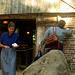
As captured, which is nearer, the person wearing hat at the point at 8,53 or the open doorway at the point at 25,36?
the person wearing hat at the point at 8,53

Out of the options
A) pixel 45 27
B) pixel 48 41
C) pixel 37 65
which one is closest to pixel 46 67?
pixel 37 65

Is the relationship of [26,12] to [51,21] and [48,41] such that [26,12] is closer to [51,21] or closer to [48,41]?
[51,21]

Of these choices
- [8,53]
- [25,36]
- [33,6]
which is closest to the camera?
[8,53]

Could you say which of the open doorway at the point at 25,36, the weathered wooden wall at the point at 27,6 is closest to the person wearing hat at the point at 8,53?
the weathered wooden wall at the point at 27,6

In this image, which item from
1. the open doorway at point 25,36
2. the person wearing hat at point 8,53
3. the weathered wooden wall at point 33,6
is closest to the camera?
the person wearing hat at point 8,53

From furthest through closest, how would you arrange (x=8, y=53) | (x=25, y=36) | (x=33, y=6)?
1. (x=25, y=36)
2. (x=33, y=6)
3. (x=8, y=53)

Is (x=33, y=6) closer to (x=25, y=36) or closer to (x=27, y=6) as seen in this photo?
(x=27, y=6)

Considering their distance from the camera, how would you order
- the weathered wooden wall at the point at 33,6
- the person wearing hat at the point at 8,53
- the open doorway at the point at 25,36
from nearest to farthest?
the person wearing hat at the point at 8,53
the weathered wooden wall at the point at 33,6
the open doorway at the point at 25,36

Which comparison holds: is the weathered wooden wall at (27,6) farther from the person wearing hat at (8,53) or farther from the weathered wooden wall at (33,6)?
the person wearing hat at (8,53)

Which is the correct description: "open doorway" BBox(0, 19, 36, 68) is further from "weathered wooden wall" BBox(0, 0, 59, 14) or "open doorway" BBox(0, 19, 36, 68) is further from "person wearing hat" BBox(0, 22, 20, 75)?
"person wearing hat" BBox(0, 22, 20, 75)

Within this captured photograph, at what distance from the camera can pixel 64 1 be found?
6.05 meters

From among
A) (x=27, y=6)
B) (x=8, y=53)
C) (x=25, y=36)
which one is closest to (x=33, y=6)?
(x=27, y=6)

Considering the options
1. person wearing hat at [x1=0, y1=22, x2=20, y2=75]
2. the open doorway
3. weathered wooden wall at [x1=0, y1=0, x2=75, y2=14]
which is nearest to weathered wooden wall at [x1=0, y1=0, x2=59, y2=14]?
weathered wooden wall at [x1=0, y1=0, x2=75, y2=14]

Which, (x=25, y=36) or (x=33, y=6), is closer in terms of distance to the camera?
(x=33, y=6)
